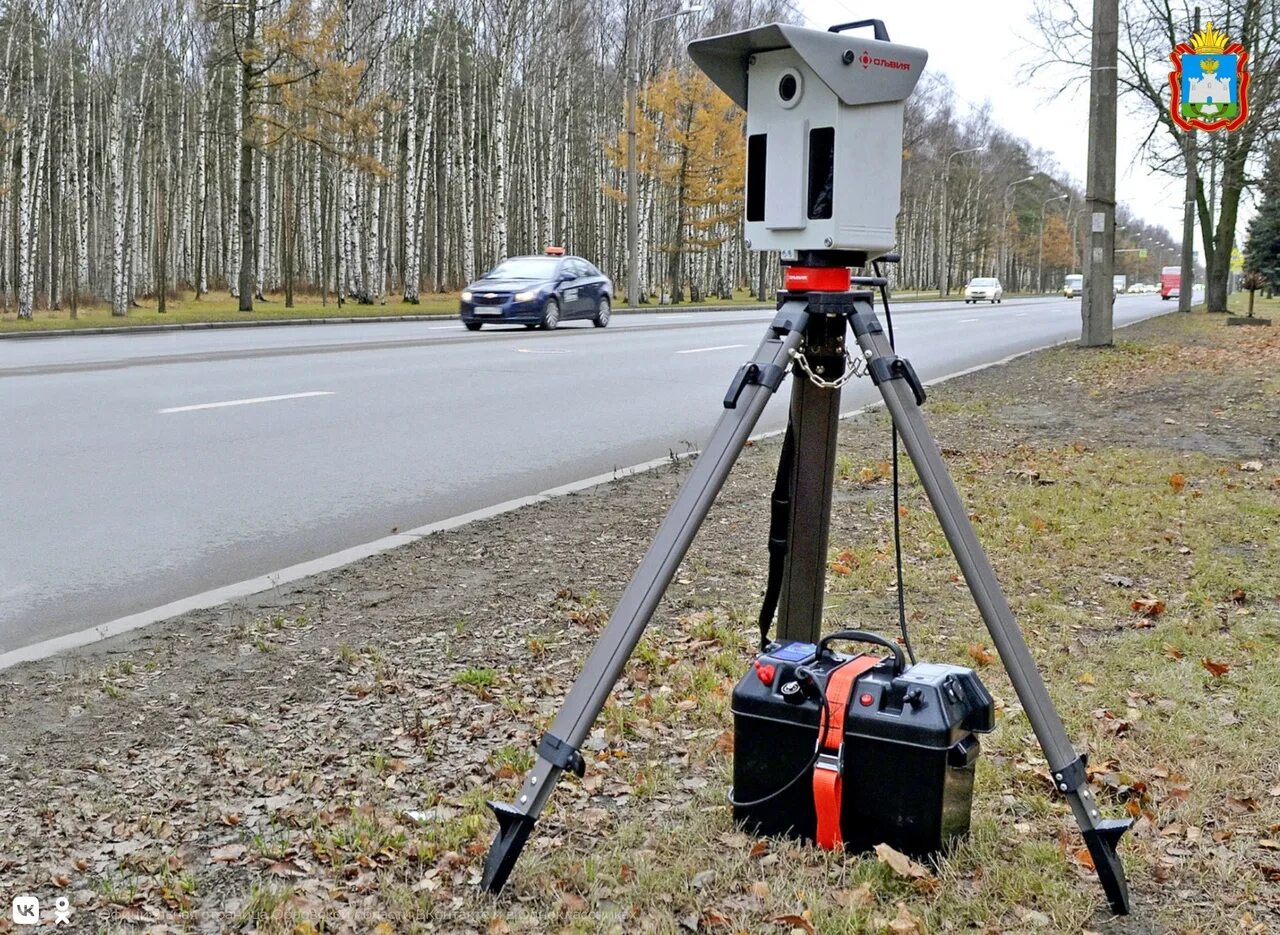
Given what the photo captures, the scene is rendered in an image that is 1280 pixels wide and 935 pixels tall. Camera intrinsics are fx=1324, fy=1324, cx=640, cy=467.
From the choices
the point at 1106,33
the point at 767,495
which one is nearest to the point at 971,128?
the point at 1106,33

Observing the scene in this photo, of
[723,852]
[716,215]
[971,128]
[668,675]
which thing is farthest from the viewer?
[971,128]

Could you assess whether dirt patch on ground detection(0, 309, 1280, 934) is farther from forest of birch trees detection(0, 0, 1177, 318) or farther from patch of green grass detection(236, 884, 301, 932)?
forest of birch trees detection(0, 0, 1177, 318)

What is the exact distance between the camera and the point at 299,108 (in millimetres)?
33750

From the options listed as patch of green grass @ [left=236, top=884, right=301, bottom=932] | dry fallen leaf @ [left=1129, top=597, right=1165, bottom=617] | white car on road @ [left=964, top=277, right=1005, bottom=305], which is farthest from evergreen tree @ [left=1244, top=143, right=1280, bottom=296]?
patch of green grass @ [left=236, top=884, right=301, bottom=932]

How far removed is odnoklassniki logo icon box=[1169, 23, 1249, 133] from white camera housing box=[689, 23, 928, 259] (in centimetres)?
1227

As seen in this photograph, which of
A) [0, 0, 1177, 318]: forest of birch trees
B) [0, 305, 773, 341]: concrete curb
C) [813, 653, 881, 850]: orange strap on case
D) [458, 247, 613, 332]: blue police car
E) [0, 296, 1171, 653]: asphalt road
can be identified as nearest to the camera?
[813, 653, 881, 850]: orange strap on case

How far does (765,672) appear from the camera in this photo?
3.10 meters

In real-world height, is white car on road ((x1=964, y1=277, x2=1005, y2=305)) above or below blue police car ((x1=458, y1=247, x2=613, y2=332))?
above

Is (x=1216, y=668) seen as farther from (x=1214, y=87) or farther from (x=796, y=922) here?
(x=1214, y=87)

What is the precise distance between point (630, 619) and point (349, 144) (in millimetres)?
40606

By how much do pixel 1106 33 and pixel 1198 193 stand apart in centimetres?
2355

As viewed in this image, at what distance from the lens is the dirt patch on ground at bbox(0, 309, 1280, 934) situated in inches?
113

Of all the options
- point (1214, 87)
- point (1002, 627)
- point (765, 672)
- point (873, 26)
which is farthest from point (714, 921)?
point (1214, 87)

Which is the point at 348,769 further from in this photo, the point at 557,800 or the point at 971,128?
the point at 971,128
